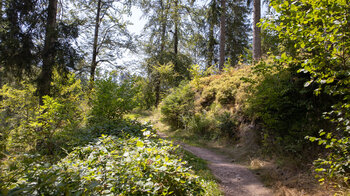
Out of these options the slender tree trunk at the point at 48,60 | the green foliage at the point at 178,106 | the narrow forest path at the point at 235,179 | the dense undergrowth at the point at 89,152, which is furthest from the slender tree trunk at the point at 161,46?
the narrow forest path at the point at 235,179

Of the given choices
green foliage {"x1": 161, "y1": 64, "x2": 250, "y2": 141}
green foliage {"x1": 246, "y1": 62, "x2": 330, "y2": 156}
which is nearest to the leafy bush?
green foliage {"x1": 246, "y1": 62, "x2": 330, "y2": 156}

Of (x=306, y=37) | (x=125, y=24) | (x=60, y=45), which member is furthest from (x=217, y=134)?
(x=125, y=24)

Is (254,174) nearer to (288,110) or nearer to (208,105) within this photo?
(288,110)

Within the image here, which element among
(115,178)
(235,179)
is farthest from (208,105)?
(115,178)

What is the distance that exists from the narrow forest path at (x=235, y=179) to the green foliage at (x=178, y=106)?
4894mm

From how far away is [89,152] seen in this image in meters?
3.75

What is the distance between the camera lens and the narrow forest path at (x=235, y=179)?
13.8 feet

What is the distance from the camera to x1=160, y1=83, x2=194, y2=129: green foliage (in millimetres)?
11047

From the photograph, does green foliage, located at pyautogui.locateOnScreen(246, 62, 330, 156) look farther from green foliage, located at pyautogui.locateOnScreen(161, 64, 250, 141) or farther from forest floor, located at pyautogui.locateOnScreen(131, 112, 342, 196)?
green foliage, located at pyautogui.locateOnScreen(161, 64, 250, 141)

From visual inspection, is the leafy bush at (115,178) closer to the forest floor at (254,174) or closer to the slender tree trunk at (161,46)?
the forest floor at (254,174)

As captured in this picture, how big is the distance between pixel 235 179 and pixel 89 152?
341 cm

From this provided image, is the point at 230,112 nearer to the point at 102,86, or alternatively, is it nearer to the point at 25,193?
the point at 102,86

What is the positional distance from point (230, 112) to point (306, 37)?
5603 millimetres

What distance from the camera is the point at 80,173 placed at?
229 cm
